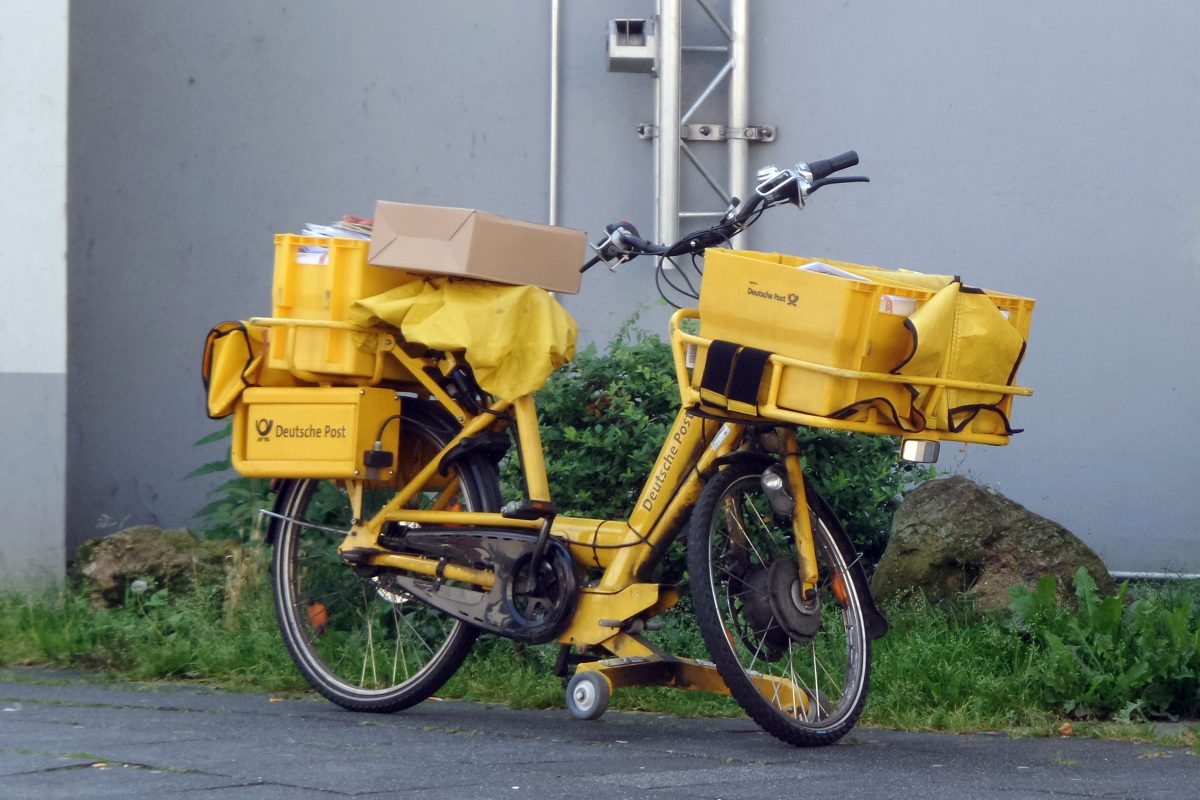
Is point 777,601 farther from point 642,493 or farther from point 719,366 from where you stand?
point 719,366

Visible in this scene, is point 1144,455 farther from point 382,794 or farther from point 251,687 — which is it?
point 382,794

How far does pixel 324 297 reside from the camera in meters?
4.62

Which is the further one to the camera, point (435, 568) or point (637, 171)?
point (637, 171)

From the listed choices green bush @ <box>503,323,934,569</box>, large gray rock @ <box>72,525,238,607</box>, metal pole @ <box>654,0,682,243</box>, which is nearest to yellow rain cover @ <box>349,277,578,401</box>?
green bush @ <box>503,323,934,569</box>

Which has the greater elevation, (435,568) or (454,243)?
(454,243)

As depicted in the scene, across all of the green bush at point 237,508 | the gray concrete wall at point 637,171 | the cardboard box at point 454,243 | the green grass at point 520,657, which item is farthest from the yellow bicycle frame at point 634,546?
the gray concrete wall at point 637,171

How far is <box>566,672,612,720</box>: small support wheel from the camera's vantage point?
167 inches

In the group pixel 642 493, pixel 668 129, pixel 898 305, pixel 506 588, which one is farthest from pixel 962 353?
pixel 668 129

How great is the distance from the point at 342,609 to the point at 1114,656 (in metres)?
2.54

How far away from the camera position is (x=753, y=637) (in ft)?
13.8

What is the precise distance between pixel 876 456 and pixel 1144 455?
202 cm

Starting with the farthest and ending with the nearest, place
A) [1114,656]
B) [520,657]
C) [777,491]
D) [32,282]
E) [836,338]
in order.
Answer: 1. [32,282]
2. [520,657]
3. [1114,656]
4. [777,491]
5. [836,338]

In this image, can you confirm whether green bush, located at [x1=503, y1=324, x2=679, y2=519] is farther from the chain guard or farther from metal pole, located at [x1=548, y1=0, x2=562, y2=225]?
metal pole, located at [x1=548, y1=0, x2=562, y2=225]

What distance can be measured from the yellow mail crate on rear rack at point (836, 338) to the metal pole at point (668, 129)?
3469 mm
